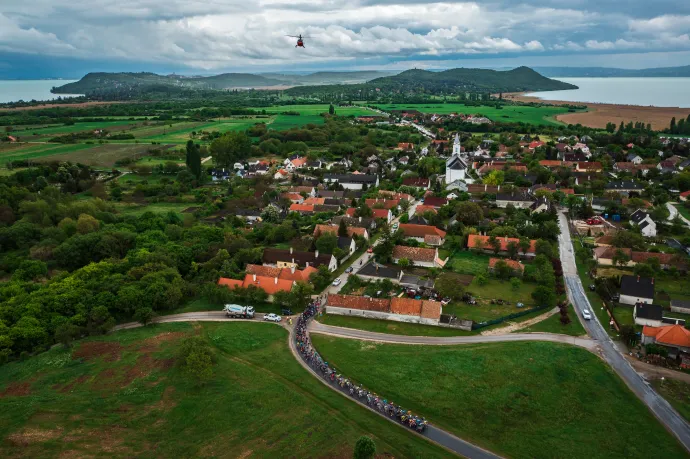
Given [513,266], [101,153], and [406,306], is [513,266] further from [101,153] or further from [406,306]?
[101,153]

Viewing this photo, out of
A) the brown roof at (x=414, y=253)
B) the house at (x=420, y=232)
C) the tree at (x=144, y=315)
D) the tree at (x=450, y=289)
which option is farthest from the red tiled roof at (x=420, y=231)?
the tree at (x=144, y=315)

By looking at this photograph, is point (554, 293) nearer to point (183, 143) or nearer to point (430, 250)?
point (430, 250)

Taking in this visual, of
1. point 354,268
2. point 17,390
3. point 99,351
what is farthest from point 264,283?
point 17,390

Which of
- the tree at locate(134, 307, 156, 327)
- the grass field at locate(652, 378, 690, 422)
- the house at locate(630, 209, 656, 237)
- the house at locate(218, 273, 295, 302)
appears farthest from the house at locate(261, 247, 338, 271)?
the house at locate(630, 209, 656, 237)

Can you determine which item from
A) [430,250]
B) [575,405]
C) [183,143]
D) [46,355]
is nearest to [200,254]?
[46,355]

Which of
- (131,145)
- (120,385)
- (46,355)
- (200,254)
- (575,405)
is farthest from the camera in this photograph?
(131,145)

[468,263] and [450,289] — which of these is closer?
[450,289]
